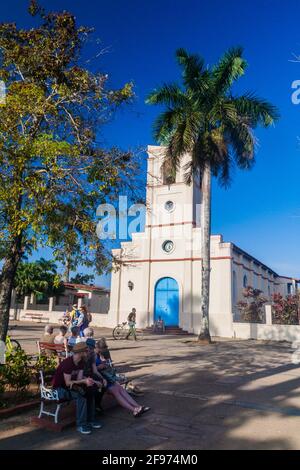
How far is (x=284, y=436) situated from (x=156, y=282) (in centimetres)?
2054

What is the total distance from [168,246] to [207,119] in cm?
975

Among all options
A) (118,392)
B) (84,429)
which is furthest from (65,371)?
(118,392)

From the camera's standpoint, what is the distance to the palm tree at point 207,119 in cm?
1873

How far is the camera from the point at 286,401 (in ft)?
24.3

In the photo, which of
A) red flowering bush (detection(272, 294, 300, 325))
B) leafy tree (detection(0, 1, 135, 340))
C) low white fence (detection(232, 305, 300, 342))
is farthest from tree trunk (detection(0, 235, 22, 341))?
red flowering bush (detection(272, 294, 300, 325))

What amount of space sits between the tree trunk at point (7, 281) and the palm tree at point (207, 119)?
12.1 m

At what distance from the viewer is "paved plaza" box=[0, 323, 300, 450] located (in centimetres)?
514

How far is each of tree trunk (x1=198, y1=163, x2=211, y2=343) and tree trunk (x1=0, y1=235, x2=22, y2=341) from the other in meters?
12.1

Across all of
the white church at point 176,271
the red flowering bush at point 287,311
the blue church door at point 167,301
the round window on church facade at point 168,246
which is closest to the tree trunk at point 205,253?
the white church at point 176,271

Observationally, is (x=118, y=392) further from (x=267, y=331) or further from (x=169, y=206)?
(x=169, y=206)

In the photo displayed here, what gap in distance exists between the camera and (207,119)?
19.2 m

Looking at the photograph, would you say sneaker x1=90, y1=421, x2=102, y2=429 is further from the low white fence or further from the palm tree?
the low white fence

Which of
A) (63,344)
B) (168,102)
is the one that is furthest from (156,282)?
(63,344)

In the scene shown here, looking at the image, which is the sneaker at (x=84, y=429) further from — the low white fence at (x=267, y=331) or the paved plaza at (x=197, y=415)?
the low white fence at (x=267, y=331)
